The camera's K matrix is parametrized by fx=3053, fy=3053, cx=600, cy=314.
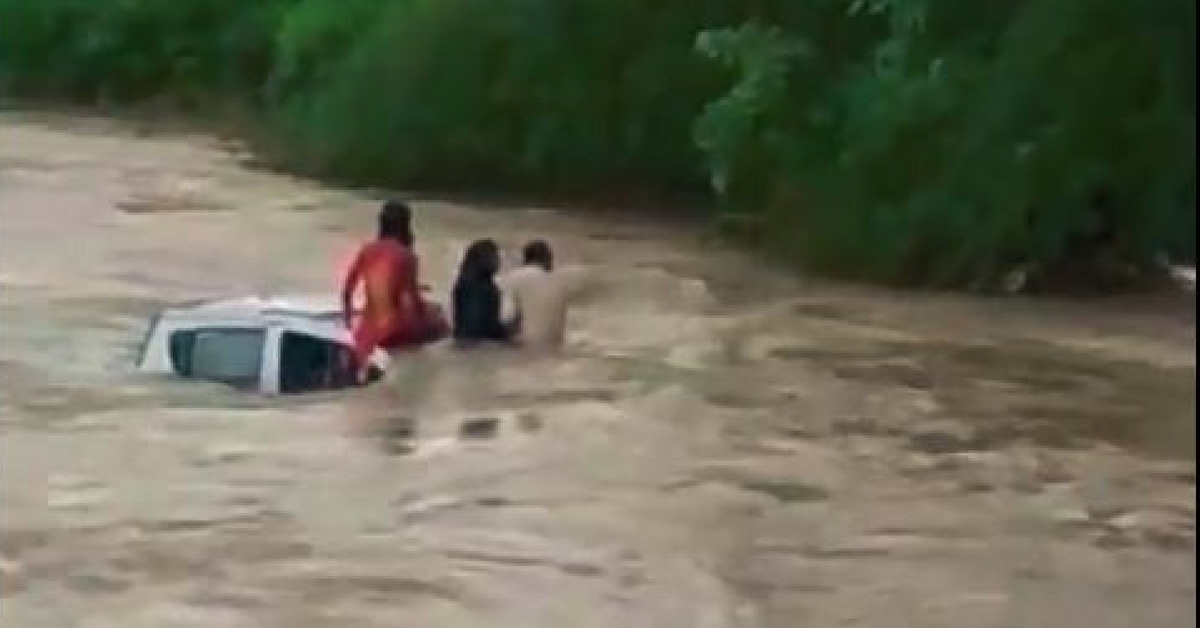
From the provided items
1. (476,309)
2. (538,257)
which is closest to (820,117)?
(538,257)

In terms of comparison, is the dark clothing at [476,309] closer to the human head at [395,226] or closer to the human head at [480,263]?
the human head at [480,263]

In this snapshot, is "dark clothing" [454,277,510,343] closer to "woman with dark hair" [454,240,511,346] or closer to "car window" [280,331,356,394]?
"woman with dark hair" [454,240,511,346]

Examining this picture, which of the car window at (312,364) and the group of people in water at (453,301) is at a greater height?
the group of people in water at (453,301)

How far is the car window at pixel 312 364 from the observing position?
1769 centimetres

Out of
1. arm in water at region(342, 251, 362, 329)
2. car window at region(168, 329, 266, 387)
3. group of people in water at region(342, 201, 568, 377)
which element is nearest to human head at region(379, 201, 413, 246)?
group of people in water at region(342, 201, 568, 377)

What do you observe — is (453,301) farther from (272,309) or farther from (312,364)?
(272,309)

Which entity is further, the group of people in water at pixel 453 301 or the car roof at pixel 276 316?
the group of people in water at pixel 453 301

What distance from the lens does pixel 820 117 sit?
27.4 metres

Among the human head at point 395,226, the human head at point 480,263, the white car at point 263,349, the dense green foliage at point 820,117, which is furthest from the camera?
the dense green foliage at point 820,117

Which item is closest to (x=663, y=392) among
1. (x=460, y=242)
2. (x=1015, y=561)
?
(x=1015, y=561)

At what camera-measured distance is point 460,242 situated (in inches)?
1164

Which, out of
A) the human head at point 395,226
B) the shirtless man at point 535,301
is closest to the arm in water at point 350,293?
the human head at point 395,226

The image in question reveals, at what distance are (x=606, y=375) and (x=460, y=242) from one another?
9.76 m

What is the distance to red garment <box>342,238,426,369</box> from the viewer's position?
711 inches
